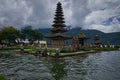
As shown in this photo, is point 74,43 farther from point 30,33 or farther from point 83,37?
point 30,33

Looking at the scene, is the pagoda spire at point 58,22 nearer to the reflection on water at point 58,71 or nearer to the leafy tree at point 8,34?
the leafy tree at point 8,34

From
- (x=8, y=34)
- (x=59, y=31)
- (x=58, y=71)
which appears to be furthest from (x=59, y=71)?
(x=8, y=34)

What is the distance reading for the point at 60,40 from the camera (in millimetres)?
86062

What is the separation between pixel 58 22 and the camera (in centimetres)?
9188

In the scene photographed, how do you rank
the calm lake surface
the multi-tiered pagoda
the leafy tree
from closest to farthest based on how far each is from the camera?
1. the calm lake surface
2. the multi-tiered pagoda
3. the leafy tree

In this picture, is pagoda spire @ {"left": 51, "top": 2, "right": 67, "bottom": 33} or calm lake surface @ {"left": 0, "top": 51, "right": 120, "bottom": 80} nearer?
calm lake surface @ {"left": 0, "top": 51, "right": 120, "bottom": 80}

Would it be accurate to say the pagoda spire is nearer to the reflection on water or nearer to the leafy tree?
the leafy tree

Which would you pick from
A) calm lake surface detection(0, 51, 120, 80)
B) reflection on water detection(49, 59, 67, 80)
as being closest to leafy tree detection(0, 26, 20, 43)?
calm lake surface detection(0, 51, 120, 80)

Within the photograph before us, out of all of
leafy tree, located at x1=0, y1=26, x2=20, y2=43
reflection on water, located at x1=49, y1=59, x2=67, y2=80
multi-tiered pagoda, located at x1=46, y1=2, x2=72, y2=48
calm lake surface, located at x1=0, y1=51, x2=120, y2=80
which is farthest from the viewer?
leafy tree, located at x1=0, y1=26, x2=20, y2=43

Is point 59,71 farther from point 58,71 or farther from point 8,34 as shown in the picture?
point 8,34

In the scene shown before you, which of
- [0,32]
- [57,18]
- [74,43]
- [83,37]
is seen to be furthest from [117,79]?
[0,32]

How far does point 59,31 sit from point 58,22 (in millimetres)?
5011

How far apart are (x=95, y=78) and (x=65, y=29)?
67641 mm

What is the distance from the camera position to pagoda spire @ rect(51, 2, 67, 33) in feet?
293
